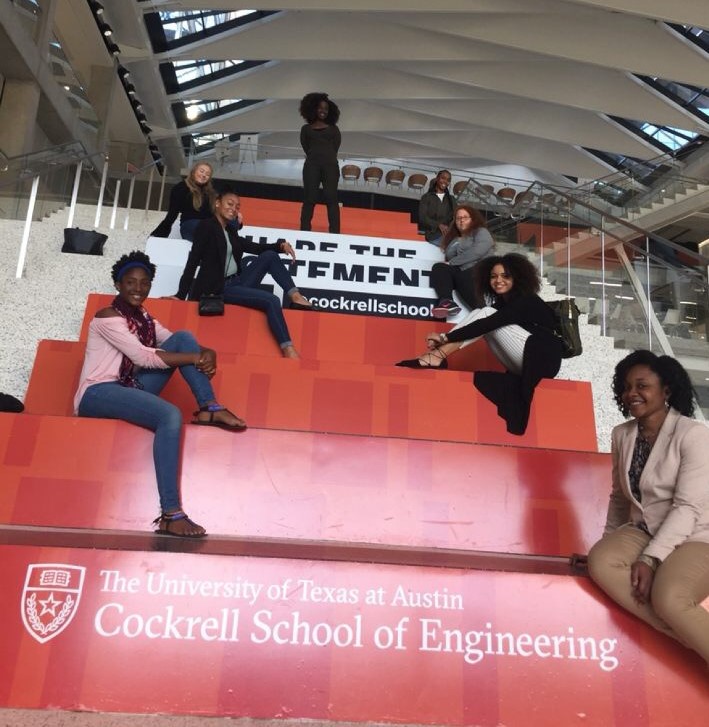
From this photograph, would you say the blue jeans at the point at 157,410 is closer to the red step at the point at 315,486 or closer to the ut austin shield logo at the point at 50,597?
the red step at the point at 315,486

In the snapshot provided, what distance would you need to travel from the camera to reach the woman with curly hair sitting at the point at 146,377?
224 centimetres

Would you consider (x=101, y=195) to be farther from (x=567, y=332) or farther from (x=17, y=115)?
(x=17, y=115)

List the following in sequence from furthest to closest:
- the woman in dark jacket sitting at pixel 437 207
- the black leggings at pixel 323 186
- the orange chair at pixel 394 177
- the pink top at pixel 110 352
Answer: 1. the orange chair at pixel 394 177
2. the woman in dark jacket sitting at pixel 437 207
3. the black leggings at pixel 323 186
4. the pink top at pixel 110 352

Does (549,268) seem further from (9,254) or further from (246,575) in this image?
(246,575)

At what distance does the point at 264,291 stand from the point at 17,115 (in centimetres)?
954

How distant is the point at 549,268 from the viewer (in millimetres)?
5473

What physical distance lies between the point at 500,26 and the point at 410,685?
1365cm

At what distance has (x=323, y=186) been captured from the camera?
5.85 meters

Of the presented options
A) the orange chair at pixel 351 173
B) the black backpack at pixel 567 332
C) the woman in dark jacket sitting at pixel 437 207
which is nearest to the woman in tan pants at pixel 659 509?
the black backpack at pixel 567 332

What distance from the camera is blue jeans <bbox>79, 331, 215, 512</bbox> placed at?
87.7 inches

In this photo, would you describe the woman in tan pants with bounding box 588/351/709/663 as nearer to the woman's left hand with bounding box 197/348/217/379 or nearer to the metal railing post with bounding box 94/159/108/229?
the woman's left hand with bounding box 197/348/217/379

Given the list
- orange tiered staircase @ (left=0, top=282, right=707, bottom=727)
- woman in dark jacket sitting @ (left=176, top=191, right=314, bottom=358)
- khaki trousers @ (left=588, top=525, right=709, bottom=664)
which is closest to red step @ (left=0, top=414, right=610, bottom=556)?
orange tiered staircase @ (left=0, top=282, right=707, bottom=727)

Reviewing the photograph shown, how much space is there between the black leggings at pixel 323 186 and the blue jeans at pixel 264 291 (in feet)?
5.43

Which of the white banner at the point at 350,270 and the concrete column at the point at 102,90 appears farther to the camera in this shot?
the concrete column at the point at 102,90
